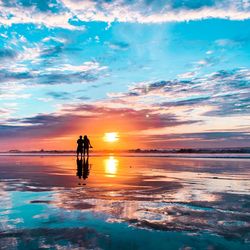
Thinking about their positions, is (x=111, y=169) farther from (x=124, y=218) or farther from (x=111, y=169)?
(x=124, y=218)

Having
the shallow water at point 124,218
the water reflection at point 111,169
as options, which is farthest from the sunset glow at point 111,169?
the shallow water at point 124,218

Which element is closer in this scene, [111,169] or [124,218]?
[124,218]

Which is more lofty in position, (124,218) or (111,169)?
(111,169)

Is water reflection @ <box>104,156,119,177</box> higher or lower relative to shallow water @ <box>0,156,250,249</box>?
higher

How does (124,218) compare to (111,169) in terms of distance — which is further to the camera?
(111,169)

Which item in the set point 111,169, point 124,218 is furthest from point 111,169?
point 124,218

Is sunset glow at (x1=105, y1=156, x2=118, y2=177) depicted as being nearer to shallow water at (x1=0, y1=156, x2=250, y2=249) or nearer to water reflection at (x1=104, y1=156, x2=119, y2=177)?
water reflection at (x1=104, y1=156, x2=119, y2=177)

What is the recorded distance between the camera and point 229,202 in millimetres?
10328

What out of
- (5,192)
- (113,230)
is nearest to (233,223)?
(113,230)

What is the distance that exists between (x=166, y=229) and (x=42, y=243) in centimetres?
260

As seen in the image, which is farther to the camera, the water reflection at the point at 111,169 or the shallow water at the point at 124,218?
the water reflection at the point at 111,169

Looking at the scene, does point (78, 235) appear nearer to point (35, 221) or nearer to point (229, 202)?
Answer: point (35, 221)

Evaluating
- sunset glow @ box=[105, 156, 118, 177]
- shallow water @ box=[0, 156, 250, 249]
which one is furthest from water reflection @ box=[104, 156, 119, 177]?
shallow water @ box=[0, 156, 250, 249]

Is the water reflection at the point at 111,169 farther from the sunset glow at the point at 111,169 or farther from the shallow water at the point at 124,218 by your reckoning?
the shallow water at the point at 124,218
